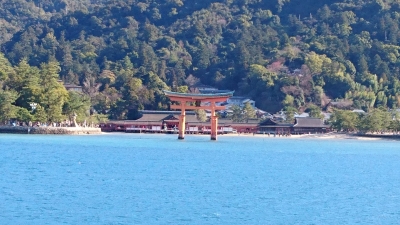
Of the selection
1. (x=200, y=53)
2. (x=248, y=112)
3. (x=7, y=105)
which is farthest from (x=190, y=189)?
(x=200, y=53)

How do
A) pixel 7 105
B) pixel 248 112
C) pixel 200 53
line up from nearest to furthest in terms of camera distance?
pixel 7 105, pixel 248 112, pixel 200 53

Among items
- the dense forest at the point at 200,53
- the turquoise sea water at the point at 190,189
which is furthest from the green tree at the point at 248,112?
the turquoise sea water at the point at 190,189

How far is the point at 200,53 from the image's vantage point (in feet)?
296

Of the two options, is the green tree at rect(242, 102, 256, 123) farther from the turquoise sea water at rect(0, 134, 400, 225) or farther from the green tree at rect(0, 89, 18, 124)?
the turquoise sea water at rect(0, 134, 400, 225)

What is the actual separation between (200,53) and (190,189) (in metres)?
67.9

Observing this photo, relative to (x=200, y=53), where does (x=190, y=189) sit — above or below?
below

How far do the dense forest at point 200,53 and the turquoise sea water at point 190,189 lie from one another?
22.9 metres

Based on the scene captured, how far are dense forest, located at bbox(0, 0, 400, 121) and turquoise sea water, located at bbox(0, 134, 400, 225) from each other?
75.0 feet

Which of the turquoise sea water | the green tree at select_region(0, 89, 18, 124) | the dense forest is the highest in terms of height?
the dense forest

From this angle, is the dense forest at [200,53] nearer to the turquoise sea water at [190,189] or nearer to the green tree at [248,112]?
the green tree at [248,112]

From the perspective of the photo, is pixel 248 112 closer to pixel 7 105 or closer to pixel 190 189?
pixel 7 105

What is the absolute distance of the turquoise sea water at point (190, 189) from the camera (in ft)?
61.1

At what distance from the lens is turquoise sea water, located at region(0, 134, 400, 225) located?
1862 cm

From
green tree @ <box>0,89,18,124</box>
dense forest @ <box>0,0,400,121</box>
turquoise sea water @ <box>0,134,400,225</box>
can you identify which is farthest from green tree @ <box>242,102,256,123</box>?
turquoise sea water @ <box>0,134,400,225</box>
